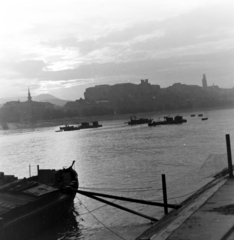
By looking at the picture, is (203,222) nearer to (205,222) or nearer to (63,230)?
(205,222)

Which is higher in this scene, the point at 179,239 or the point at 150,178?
the point at 179,239

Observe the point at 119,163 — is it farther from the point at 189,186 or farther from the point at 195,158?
the point at 189,186

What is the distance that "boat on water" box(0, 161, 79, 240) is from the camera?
40.9 ft

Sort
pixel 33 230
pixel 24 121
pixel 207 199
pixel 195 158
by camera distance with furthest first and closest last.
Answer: pixel 24 121, pixel 195 158, pixel 33 230, pixel 207 199

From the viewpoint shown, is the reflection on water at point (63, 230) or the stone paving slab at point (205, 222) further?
the reflection on water at point (63, 230)

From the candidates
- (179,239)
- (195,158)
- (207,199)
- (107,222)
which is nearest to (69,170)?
(107,222)

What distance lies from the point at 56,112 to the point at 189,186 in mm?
169557

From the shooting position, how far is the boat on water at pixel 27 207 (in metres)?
12.5

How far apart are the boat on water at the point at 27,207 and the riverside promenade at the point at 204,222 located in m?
5.51

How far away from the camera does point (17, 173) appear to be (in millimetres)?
34906

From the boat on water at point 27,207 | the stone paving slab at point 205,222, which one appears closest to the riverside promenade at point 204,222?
the stone paving slab at point 205,222

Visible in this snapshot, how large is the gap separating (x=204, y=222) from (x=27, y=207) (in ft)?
24.7

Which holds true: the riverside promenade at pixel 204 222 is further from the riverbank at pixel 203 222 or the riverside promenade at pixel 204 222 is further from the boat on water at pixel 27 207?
the boat on water at pixel 27 207

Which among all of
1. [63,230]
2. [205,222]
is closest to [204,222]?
[205,222]
